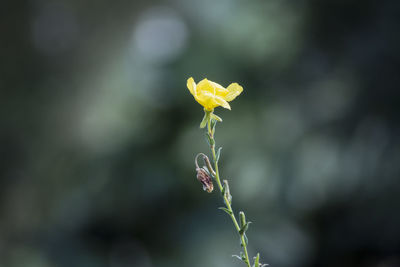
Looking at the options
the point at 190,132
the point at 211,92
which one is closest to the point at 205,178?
the point at 211,92

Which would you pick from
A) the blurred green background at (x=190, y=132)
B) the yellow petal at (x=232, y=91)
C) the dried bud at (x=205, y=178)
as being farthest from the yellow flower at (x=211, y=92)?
the blurred green background at (x=190, y=132)

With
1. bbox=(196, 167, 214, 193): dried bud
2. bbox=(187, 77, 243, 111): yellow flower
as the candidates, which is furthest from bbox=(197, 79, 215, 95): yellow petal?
bbox=(196, 167, 214, 193): dried bud

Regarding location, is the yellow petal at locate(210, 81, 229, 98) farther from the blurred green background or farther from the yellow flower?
the blurred green background

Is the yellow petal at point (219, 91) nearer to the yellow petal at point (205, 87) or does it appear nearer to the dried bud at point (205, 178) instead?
the yellow petal at point (205, 87)

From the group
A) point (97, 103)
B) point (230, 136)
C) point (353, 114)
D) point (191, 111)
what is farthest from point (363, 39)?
point (97, 103)

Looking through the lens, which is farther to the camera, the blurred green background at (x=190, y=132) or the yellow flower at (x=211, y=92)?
the blurred green background at (x=190, y=132)

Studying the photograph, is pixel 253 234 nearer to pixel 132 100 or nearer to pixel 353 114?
pixel 353 114
